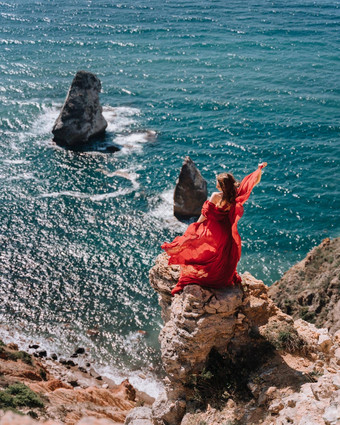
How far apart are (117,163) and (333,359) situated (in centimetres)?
4059

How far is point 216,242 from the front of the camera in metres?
13.1

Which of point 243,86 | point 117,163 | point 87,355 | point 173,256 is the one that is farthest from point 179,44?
point 173,256

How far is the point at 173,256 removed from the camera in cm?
Answer: 1363

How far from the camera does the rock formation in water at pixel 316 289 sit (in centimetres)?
2376

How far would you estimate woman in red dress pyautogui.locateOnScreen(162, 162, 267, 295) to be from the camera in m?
12.8

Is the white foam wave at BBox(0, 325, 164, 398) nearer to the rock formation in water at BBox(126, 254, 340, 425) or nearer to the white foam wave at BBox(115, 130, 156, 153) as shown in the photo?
the rock formation in water at BBox(126, 254, 340, 425)

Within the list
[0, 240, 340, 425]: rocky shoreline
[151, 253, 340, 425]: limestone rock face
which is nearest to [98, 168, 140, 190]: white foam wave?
[0, 240, 340, 425]: rocky shoreline

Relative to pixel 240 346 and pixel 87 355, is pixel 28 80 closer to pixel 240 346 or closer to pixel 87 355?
pixel 87 355

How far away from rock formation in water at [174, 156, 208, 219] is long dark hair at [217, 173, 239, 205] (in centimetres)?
2771

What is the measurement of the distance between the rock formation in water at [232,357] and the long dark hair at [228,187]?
275 cm

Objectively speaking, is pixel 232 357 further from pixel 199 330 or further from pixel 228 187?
pixel 228 187

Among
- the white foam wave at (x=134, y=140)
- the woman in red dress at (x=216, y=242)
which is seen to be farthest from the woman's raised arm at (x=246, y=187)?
the white foam wave at (x=134, y=140)

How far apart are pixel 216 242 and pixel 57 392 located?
45.2ft

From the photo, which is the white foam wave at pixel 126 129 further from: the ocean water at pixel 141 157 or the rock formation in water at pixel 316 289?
the rock formation in water at pixel 316 289
